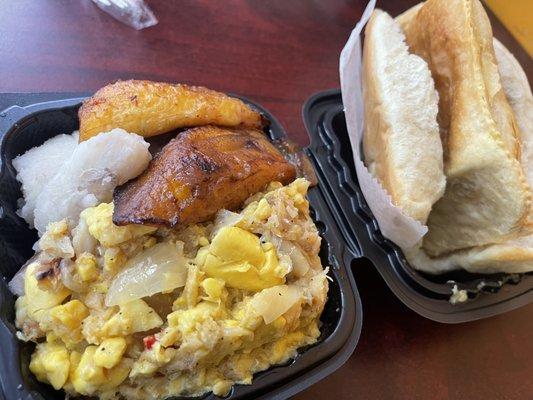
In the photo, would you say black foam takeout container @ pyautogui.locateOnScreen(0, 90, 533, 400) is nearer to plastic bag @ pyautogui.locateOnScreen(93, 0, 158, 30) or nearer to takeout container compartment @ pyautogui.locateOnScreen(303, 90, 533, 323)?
takeout container compartment @ pyautogui.locateOnScreen(303, 90, 533, 323)

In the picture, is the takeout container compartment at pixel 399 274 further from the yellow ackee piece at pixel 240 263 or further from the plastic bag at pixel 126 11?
the plastic bag at pixel 126 11

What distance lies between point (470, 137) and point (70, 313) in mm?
1350

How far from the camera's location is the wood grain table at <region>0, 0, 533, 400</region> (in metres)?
1.68

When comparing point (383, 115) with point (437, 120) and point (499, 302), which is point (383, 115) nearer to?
point (437, 120)

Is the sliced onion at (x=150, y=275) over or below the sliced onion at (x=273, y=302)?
over

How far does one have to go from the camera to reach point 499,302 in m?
1.71

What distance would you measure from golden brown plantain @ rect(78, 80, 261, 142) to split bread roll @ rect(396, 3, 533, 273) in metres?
0.87

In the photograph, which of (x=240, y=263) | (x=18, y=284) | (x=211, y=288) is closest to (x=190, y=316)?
(x=211, y=288)

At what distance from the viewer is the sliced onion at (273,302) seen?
3.94 ft

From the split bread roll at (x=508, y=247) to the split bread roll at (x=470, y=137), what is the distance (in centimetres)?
4

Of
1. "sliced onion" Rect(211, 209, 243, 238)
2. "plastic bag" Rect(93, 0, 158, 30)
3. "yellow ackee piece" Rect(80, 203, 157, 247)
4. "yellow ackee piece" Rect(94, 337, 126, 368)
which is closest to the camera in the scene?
"yellow ackee piece" Rect(94, 337, 126, 368)

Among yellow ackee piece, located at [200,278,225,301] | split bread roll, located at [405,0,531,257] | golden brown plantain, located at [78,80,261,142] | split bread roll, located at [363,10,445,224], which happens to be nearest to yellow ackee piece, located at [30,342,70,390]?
yellow ackee piece, located at [200,278,225,301]

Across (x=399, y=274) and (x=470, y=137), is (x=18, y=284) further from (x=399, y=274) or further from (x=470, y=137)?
(x=470, y=137)

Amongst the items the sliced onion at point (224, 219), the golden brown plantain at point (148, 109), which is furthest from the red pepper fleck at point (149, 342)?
the golden brown plantain at point (148, 109)
